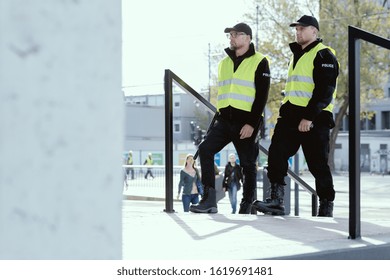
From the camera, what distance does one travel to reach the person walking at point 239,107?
5727mm

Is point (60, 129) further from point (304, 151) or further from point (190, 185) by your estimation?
point (190, 185)

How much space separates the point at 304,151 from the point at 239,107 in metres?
0.66

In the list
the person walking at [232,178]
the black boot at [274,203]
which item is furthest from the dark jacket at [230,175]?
the black boot at [274,203]

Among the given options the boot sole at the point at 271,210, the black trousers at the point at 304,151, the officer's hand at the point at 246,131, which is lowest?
the boot sole at the point at 271,210

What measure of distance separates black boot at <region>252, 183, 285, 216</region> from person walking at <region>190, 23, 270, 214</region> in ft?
1.33

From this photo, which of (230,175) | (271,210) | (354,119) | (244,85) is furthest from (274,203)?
(230,175)

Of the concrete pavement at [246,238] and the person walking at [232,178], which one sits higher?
the concrete pavement at [246,238]

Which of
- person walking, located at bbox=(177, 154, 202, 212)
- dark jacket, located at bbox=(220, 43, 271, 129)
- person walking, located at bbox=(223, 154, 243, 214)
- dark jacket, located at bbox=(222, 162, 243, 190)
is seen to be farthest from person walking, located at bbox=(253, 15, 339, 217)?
dark jacket, located at bbox=(222, 162, 243, 190)

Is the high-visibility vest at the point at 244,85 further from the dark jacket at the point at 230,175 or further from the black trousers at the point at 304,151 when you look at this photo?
the dark jacket at the point at 230,175

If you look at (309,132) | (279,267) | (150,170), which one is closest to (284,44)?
(150,170)

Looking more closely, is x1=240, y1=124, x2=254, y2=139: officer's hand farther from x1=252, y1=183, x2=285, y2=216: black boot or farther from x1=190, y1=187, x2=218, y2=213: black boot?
x1=190, y1=187, x2=218, y2=213: black boot

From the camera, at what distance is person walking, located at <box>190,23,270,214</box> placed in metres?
5.73

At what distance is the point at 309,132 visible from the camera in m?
5.42

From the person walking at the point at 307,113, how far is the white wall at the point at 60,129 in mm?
4238
